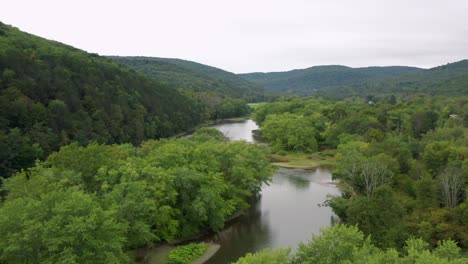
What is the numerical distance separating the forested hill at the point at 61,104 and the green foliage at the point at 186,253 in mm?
28967

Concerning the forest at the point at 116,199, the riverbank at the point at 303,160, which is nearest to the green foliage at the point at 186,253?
the forest at the point at 116,199

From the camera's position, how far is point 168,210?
30.8 m

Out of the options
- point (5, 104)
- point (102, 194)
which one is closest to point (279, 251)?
point (102, 194)

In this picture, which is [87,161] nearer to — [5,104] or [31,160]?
[31,160]

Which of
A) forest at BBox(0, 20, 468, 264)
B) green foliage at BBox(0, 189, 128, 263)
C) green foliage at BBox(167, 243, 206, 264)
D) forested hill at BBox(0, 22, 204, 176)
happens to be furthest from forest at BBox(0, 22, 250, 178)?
green foliage at BBox(0, 189, 128, 263)

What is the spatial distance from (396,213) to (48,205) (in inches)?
972

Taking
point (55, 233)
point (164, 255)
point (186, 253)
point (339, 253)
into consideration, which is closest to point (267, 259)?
point (339, 253)

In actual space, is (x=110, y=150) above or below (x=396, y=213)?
above

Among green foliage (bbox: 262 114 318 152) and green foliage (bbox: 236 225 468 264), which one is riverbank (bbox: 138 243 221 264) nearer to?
green foliage (bbox: 236 225 468 264)

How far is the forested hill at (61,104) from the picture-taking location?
52.7 m

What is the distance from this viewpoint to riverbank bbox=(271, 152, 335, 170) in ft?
222

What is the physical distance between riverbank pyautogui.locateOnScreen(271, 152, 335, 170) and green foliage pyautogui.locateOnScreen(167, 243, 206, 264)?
37.4m

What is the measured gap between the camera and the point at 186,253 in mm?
30172

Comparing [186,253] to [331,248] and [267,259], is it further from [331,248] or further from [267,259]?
[331,248]
